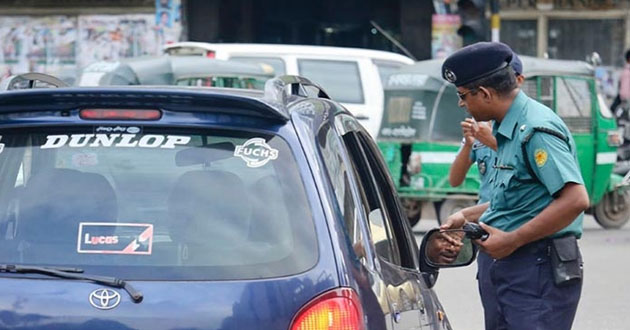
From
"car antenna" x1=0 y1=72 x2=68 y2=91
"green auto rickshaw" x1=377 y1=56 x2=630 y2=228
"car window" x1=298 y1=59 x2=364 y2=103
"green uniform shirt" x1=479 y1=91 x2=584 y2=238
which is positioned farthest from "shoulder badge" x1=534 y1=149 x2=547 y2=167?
"car window" x1=298 y1=59 x2=364 y2=103

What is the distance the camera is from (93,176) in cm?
393

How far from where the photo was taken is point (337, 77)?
16.4 m

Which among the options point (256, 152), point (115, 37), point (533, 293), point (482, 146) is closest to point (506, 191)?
point (533, 293)

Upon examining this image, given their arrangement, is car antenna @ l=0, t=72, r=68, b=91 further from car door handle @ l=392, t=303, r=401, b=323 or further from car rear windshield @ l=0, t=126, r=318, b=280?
car door handle @ l=392, t=303, r=401, b=323

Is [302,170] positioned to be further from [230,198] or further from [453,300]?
[453,300]

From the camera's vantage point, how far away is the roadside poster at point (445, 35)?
75.7ft

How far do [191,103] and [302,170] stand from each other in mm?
381

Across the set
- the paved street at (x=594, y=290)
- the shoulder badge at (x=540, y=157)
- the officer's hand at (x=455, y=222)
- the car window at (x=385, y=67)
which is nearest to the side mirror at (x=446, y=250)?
the officer's hand at (x=455, y=222)

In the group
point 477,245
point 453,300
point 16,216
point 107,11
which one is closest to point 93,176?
point 16,216

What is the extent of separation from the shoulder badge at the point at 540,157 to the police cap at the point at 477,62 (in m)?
0.33

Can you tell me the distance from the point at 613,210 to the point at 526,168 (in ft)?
33.9

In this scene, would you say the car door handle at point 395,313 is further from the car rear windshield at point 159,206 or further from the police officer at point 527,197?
the police officer at point 527,197

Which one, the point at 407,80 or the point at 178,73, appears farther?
the point at 407,80

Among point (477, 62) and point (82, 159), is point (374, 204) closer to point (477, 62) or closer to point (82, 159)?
point (477, 62)
